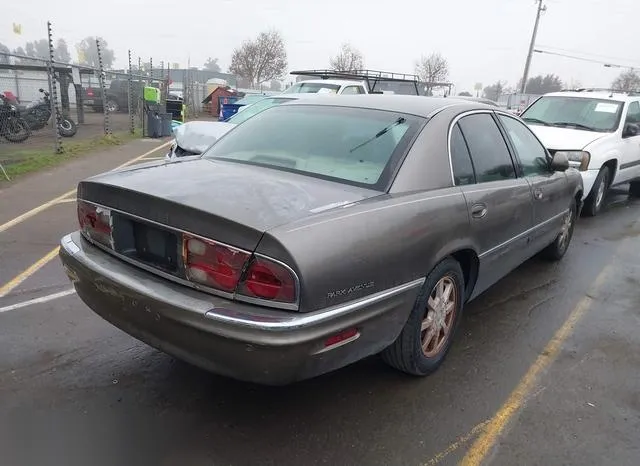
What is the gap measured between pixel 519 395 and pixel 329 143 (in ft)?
6.10

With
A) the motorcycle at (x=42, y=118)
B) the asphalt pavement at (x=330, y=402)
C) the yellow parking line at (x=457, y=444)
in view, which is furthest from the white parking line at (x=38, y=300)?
the motorcycle at (x=42, y=118)

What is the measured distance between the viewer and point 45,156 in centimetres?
1038

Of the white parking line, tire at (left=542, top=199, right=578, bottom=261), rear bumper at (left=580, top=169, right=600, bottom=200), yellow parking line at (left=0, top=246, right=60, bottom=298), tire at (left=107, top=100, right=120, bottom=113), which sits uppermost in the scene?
rear bumper at (left=580, top=169, right=600, bottom=200)

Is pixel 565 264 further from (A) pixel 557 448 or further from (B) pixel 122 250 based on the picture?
(B) pixel 122 250

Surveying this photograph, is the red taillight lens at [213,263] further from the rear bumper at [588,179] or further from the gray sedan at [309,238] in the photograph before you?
the rear bumper at [588,179]

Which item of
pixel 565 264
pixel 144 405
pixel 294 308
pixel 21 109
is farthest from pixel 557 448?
pixel 21 109

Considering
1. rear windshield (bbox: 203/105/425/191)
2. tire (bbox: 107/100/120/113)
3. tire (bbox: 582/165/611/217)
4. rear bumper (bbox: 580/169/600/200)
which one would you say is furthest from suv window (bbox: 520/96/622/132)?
tire (bbox: 107/100/120/113)

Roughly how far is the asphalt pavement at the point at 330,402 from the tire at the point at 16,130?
31.0 feet

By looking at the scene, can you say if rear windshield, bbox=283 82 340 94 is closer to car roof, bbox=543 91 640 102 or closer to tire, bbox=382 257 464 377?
car roof, bbox=543 91 640 102

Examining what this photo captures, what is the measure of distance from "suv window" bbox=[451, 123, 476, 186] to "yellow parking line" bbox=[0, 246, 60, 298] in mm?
3478

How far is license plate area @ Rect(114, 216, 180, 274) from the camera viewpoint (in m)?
2.40

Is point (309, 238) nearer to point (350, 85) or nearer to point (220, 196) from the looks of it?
point (220, 196)

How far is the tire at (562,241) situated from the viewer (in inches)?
204

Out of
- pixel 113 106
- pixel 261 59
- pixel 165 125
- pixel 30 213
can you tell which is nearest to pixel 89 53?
pixel 261 59
